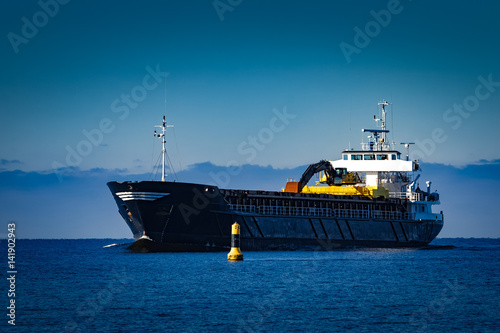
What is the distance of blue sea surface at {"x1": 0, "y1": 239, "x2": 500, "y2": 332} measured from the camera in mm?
26484

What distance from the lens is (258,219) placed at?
58875mm

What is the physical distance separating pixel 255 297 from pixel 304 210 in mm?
30846

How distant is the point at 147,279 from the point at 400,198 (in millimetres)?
40259

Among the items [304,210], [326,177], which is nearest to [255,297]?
[304,210]

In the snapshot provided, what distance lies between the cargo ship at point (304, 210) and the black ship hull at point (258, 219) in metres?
0.07

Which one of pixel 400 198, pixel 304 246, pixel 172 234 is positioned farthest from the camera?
pixel 400 198

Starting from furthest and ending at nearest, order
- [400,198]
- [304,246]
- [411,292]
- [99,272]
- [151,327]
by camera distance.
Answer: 1. [400,198]
2. [304,246]
3. [99,272]
4. [411,292]
5. [151,327]

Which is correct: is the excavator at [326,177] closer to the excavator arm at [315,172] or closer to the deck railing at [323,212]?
the excavator arm at [315,172]

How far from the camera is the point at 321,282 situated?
39.6 metres

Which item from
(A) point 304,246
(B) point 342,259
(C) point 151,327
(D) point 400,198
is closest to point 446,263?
(B) point 342,259

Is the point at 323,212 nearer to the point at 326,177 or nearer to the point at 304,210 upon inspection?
the point at 304,210

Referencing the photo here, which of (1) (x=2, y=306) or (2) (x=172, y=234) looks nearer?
(1) (x=2, y=306)

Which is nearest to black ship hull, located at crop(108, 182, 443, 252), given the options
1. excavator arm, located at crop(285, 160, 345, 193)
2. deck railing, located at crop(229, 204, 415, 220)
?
deck railing, located at crop(229, 204, 415, 220)

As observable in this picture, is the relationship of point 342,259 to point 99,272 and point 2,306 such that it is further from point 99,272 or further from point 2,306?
point 2,306
